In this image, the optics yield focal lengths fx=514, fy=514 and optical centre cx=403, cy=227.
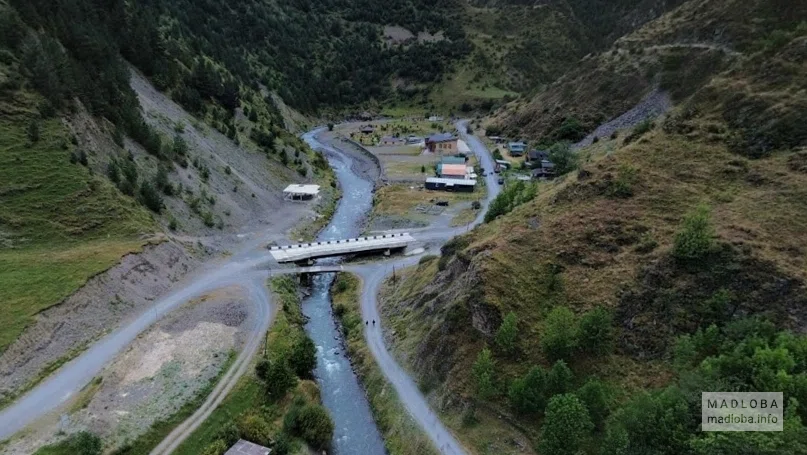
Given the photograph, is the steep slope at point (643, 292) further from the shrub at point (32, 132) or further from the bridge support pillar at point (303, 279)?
the shrub at point (32, 132)

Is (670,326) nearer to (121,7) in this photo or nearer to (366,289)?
(366,289)

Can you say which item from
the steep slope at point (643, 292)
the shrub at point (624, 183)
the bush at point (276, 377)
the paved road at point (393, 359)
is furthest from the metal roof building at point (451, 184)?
the bush at point (276, 377)

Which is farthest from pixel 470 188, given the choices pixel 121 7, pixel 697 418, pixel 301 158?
pixel 121 7

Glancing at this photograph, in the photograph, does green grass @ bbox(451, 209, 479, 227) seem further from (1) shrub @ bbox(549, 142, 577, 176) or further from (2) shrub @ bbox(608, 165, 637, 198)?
(2) shrub @ bbox(608, 165, 637, 198)

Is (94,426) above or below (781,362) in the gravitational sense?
below

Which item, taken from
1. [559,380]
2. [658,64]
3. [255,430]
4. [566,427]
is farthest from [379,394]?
[658,64]
